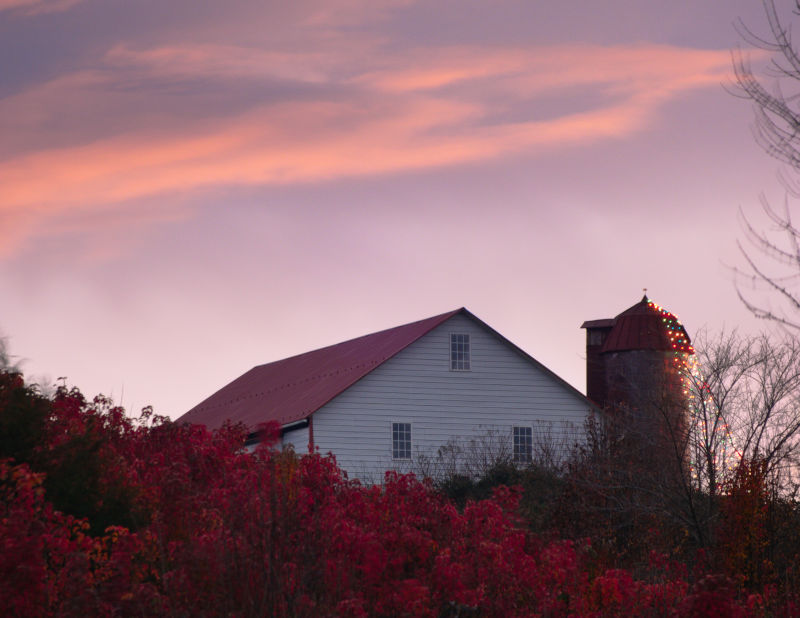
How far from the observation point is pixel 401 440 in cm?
3434

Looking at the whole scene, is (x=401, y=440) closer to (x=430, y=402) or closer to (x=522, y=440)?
(x=430, y=402)

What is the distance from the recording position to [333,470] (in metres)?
16.4

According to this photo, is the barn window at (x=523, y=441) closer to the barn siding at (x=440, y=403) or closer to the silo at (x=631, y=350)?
the barn siding at (x=440, y=403)

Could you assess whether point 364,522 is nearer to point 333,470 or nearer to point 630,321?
point 333,470

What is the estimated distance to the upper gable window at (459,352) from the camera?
35469 mm

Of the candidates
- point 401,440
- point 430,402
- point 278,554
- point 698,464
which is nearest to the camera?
point 278,554

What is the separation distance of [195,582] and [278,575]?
1.17 metres

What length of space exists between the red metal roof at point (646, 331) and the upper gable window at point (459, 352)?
9.27 metres

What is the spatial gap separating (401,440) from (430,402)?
5.09 feet

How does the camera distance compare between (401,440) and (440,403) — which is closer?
(401,440)

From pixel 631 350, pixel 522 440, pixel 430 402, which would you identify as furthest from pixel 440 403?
pixel 631 350

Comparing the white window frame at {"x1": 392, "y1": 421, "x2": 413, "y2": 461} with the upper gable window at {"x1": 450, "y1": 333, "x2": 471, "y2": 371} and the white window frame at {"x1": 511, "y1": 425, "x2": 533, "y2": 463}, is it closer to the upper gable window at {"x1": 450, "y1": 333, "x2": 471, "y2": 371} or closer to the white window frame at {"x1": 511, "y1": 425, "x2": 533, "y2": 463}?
the upper gable window at {"x1": 450, "y1": 333, "x2": 471, "y2": 371}

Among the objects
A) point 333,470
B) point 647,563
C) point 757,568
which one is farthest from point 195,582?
point 647,563

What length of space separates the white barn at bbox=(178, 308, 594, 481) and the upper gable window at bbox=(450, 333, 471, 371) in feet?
0.11
